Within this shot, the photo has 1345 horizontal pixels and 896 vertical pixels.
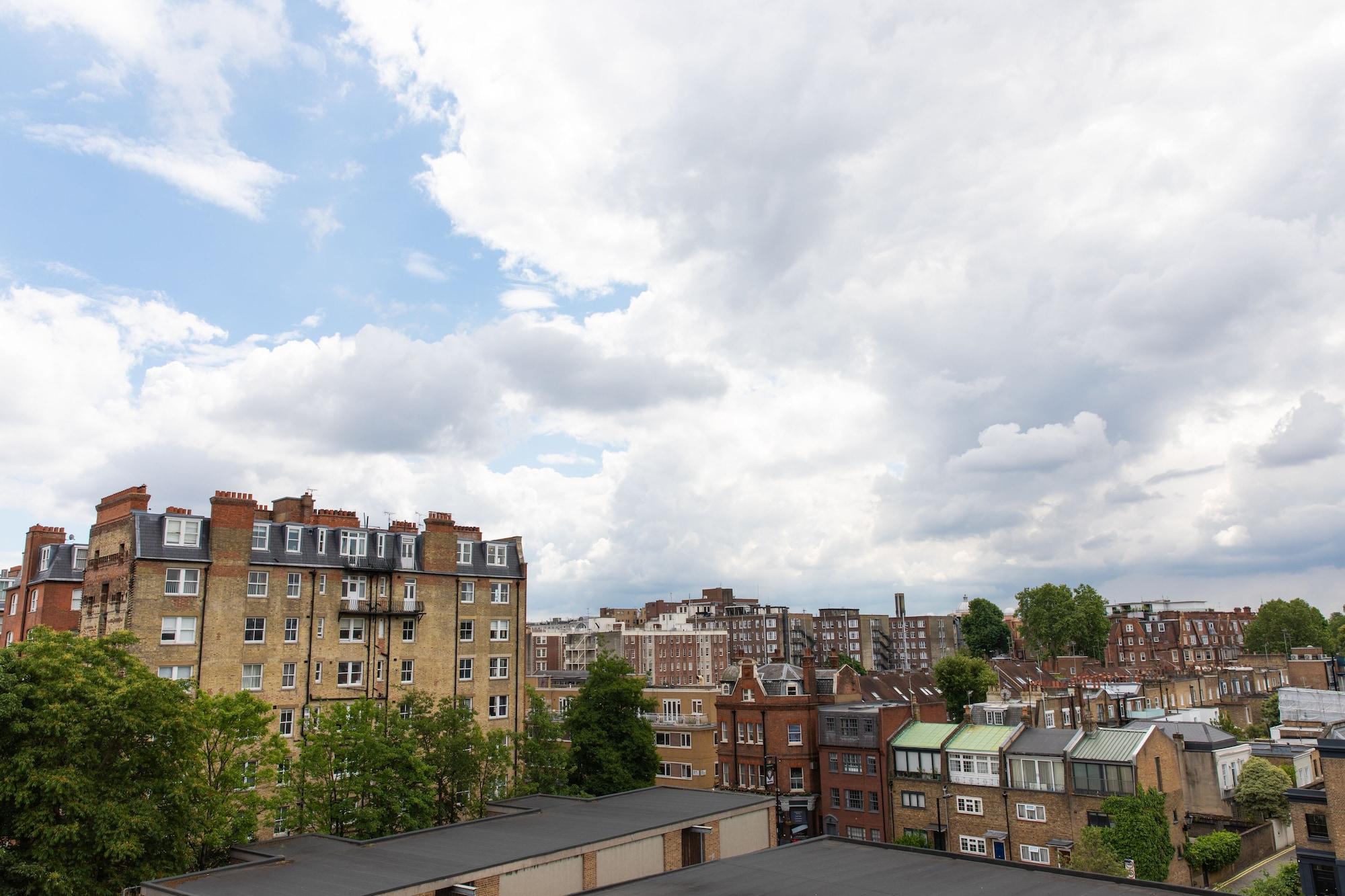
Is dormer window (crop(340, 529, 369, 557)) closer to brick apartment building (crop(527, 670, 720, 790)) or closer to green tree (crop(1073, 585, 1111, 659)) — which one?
brick apartment building (crop(527, 670, 720, 790))

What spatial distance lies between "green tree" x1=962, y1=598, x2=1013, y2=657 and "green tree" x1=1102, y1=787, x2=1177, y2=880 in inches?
4381

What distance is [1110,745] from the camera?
51.2 meters

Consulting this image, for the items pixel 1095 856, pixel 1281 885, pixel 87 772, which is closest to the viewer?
pixel 87 772

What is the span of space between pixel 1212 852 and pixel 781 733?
2738 centimetres

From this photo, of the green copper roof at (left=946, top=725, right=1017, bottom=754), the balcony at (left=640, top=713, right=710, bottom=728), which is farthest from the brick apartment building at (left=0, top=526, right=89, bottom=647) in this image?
the green copper roof at (left=946, top=725, right=1017, bottom=754)

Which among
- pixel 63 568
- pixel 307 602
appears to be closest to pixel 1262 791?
pixel 307 602

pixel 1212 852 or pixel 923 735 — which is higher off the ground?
pixel 923 735

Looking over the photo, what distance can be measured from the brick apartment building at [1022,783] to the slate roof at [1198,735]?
5182 mm

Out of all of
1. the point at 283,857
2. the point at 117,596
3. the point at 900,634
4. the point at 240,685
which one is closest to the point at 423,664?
the point at 240,685

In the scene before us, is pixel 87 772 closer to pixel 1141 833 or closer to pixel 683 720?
pixel 1141 833

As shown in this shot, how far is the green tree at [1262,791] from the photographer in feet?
184

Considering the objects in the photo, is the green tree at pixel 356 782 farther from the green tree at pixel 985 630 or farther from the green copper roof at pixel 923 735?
the green tree at pixel 985 630

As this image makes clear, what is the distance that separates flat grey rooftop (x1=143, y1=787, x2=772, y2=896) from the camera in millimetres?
28688

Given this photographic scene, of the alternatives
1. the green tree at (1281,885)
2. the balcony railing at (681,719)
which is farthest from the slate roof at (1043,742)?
the balcony railing at (681,719)
